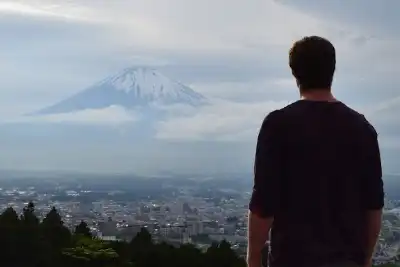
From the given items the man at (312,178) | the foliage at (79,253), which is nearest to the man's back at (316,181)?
the man at (312,178)

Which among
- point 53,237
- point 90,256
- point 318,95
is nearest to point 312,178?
point 318,95

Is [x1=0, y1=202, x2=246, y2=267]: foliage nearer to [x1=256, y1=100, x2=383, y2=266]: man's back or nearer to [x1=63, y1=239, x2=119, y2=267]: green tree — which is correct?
[x1=63, y1=239, x2=119, y2=267]: green tree

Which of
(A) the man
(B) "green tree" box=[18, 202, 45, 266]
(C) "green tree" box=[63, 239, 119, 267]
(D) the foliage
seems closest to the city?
(D) the foliage

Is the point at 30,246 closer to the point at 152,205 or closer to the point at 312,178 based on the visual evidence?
the point at 312,178

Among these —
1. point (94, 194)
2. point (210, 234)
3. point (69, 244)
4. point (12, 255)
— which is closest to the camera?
point (12, 255)

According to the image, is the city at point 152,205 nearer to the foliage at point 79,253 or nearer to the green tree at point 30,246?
the foliage at point 79,253

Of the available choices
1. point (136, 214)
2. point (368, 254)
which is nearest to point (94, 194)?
point (136, 214)

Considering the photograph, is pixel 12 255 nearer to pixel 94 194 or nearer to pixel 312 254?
pixel 312 254
